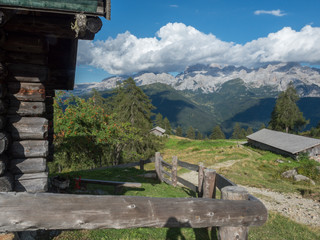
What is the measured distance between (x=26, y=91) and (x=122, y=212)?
3.21 m

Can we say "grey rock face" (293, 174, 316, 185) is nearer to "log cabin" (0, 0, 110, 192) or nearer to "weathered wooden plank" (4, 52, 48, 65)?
"log cabin" (0, 0, 110, 192)

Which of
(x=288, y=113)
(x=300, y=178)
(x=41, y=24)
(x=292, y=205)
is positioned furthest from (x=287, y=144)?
(x=41, y=24)

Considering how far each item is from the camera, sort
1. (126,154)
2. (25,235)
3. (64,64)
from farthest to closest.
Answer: (126,154)
(64,64)
(25,235)

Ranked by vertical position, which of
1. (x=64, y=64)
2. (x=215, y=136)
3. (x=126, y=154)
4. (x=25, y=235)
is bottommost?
(x=215, y=136)

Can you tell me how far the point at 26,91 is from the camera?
3.98 meters

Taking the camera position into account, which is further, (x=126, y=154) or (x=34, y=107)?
(x=126, y=154)

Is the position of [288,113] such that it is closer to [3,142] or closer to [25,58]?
[25,58]

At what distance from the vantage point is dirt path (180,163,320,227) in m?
9.19

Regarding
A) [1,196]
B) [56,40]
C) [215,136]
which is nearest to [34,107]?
[56,40]

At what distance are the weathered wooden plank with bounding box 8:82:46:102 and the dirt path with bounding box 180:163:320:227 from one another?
10.9 m

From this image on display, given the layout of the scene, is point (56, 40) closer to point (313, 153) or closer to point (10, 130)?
point (10, 130)

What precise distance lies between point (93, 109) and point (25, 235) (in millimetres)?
11311

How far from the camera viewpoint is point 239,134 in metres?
102

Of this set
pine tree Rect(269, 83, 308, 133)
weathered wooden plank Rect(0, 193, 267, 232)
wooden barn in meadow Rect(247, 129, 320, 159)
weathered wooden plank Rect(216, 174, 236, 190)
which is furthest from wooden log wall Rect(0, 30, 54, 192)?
pine tree Rect(269, 83, 308, 133)
